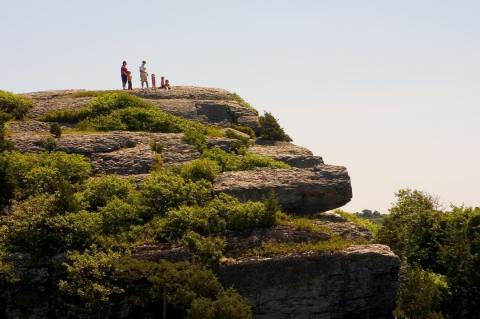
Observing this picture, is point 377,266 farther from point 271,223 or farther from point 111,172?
point 111,172

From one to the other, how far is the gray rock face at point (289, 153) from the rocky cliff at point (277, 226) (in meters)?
0.06

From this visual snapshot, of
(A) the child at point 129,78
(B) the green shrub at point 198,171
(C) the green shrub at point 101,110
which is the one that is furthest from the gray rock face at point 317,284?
(A) the child at point 129,78

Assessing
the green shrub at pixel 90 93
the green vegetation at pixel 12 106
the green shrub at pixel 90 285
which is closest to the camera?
the green shrub at pixel 90 285

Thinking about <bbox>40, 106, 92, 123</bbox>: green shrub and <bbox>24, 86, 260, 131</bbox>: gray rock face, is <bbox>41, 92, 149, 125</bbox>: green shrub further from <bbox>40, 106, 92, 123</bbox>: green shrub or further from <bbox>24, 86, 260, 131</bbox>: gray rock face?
<bbox>24, 86, 260, 131</bbox>: gray rock face

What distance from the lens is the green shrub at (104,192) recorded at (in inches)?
1196

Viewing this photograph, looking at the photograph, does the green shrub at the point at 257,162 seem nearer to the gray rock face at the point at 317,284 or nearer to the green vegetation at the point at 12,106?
the gray rock face at the point at 317,284

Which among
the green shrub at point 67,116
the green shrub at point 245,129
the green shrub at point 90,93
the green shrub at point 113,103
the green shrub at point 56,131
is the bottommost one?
the green shrub at point 245,129

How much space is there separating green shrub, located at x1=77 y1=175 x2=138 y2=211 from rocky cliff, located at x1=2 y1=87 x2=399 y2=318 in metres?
1.76

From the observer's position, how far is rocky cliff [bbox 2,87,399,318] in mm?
26000

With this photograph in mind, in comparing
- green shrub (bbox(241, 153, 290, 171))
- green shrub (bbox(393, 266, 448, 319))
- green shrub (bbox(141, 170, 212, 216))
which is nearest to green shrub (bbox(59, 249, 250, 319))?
green shrub (bbox(141, 170, 212, 216))

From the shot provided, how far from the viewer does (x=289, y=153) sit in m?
40.8

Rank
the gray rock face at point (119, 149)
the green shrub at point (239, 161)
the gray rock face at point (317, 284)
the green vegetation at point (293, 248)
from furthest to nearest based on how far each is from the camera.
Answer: the green shrub at point (239, 161) → the gray rock face at point (119, 149) → the green vegetation at point (293, 248) → the gray rock face at point (317, 284)

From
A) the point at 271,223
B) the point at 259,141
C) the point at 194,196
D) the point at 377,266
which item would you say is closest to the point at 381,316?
the point at 377,266

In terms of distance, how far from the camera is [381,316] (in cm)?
2673
